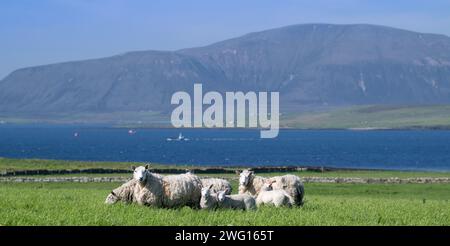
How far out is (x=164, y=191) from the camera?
20469 millimetres

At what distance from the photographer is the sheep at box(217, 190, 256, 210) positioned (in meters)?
20.4

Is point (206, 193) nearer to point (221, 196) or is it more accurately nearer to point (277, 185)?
point (221, 196)

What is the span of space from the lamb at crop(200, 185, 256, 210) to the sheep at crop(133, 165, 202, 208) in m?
0.39

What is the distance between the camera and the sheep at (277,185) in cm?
2380

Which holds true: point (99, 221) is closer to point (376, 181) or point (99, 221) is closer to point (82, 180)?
point (82, 180)

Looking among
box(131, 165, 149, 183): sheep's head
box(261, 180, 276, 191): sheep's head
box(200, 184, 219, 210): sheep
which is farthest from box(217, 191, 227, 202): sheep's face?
box(261, 180, 276, 191): sheep's head

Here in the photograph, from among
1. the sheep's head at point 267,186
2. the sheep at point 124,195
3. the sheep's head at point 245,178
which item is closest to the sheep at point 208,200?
the sheep at point 124,195

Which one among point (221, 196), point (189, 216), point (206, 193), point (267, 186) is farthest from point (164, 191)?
point (267, 186)

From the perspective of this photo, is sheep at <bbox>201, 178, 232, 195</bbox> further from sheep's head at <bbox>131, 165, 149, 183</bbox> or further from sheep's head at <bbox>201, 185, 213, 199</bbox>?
sheep's head at <bbox>131, 165, 149, 183</bbox>
